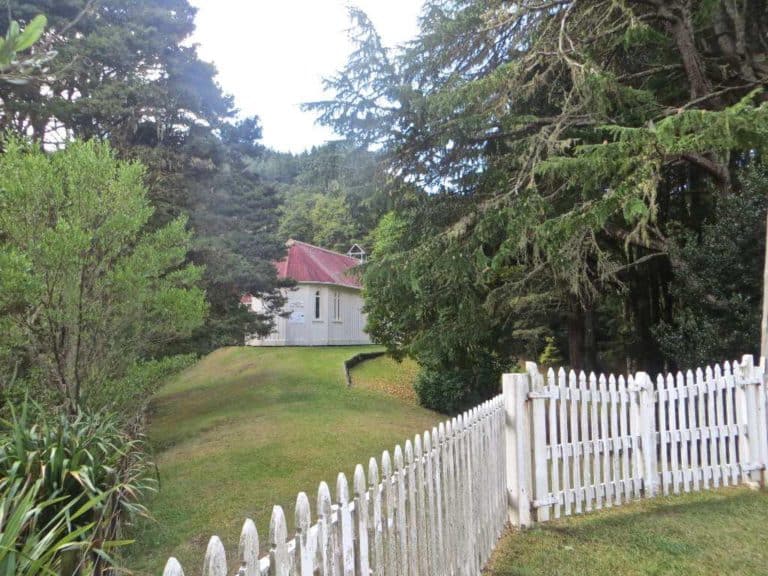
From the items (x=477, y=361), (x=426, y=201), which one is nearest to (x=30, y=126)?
(x=426, y=201)

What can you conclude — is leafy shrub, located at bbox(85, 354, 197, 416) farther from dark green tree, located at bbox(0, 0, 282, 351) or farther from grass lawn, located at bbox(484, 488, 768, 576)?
grass lawn, located at bbox(484, 488, 768, 576)

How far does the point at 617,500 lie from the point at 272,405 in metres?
10.1

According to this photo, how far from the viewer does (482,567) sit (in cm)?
440

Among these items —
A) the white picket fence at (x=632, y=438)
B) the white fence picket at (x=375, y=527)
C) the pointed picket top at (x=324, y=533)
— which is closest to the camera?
the pointed picket top at (x=324, y=533)

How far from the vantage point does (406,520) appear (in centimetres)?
299

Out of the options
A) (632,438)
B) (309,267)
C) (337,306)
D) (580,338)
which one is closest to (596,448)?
(632,438)

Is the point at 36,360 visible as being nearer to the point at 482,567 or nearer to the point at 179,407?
the point at 482,567

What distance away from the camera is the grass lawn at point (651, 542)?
455 cm

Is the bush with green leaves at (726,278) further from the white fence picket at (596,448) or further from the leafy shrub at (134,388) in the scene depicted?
the leafy shrub at (134,388)

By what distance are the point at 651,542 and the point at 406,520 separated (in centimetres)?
341

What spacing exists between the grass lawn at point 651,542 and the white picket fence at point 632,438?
24cm

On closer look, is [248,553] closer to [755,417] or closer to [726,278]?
[755,417]

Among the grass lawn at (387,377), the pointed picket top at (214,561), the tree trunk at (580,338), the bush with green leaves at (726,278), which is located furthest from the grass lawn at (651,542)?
the grass lawn at (387,377)

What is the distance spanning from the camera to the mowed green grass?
6.58m
